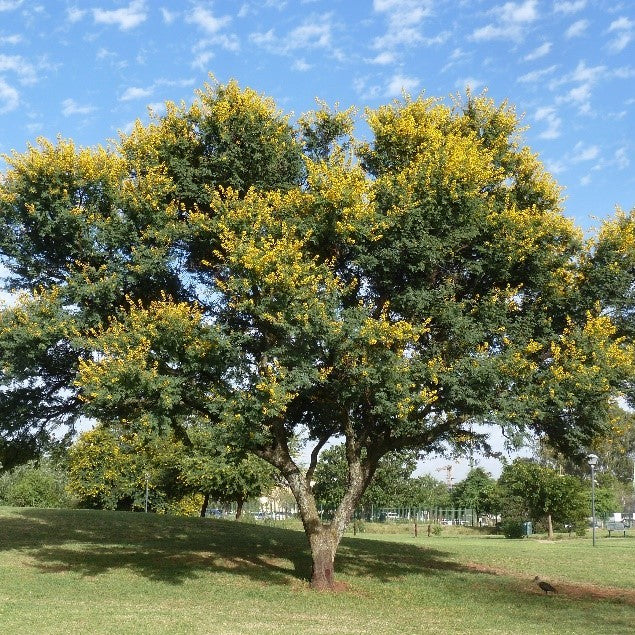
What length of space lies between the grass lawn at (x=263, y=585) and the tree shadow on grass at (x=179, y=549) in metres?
0.05

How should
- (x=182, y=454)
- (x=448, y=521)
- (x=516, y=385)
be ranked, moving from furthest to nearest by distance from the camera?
1. (x=448, y=521)
2. (x=182, y=454)
3. (x=516, y=385)

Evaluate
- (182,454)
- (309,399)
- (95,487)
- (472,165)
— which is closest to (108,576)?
(309,399)

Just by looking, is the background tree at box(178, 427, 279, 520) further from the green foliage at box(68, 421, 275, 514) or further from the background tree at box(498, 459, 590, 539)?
the background tree at box(498, 459, 590, 539)

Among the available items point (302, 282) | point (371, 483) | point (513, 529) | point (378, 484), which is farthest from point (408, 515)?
point (302, 282)

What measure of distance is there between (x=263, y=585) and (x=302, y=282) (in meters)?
7.42

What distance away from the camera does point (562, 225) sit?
15.5 metres

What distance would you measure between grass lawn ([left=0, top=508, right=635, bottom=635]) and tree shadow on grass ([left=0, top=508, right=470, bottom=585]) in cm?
5

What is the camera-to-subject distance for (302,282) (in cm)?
1394

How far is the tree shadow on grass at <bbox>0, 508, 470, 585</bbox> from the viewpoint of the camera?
18500 millimetres

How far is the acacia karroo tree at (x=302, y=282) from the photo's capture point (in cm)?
1413

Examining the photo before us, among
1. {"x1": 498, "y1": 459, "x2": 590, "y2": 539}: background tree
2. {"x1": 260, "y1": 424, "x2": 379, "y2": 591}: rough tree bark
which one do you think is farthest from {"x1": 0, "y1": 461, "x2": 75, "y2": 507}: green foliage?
{"x1": 260, "y1": 424, "x2": 379, "y2": 591}: rough tree bark

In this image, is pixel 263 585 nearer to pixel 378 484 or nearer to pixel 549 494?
pixel 549 494

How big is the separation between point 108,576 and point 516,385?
33.6ft

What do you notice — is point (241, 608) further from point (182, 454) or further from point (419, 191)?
point (182, 454)
